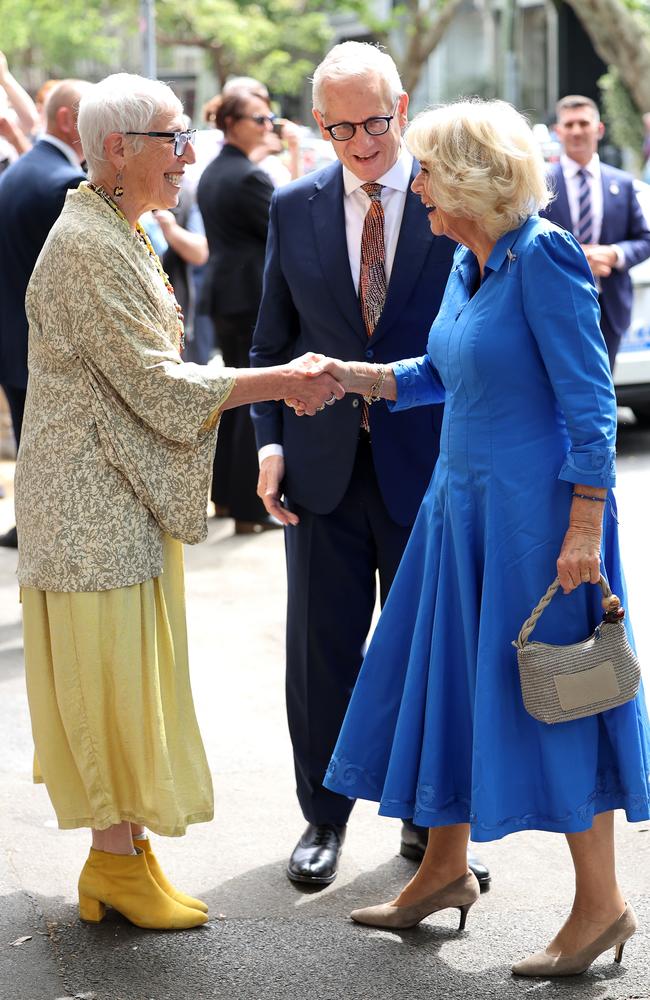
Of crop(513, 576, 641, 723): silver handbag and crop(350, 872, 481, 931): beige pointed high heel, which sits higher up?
crop(513, 576, 641, 723): silver handbag

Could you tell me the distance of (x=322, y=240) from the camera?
3908 mm

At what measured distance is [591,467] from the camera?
10.3 feet

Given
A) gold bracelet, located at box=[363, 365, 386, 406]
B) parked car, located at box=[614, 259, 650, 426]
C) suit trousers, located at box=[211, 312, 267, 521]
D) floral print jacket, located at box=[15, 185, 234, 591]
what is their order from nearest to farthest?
floral print jacket, located at box=[15, 185, 234, 591] < gold bracelet, located at box=[363, 365, 386, 406] < suit trousers, located at box=[211, 312, 267, 521] < parked car, located at box=[614, 259, 650, 426]

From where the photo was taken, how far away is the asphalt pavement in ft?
11.0

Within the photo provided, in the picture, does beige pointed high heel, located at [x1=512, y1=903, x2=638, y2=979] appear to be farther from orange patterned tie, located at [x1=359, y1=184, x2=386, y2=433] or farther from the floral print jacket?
orange patterned tie, located at [x1=359, y1=184, x2=386, y2=433]

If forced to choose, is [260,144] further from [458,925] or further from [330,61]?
[458,925]

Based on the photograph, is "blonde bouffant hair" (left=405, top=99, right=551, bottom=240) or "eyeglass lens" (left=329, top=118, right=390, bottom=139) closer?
"blonde bouffant hair" (left=405, top=99, right=551, bottom=240)

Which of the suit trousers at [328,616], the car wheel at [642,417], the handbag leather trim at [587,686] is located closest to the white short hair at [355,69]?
the suit trousers at [328,616]

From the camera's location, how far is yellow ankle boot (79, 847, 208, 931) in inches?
143

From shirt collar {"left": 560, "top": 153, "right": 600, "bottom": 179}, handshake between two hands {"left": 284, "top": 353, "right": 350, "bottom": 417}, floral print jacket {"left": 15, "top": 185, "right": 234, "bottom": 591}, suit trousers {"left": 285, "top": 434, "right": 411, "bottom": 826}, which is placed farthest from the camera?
shirt collar {"left": 560, "top": 153, "right": 600, "bottom": 179}

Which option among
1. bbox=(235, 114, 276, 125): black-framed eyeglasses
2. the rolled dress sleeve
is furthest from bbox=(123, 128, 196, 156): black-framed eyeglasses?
bbox=(235, 114, 276, 125): black-framed eyeglasses

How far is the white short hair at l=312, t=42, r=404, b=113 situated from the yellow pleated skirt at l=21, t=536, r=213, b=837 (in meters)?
1.31

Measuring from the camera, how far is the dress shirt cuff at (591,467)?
3143mm

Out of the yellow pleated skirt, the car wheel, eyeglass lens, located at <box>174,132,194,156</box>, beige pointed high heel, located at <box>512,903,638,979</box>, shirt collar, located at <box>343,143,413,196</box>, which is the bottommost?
beige pointed high heel, located at <box>512,903,638,979</box>
